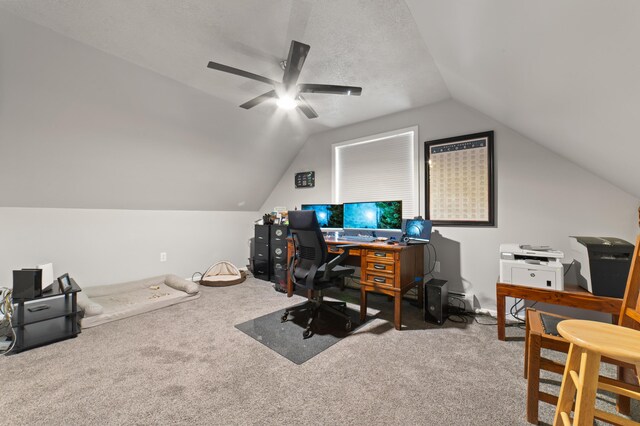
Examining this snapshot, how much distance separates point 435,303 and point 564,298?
3.27 feet

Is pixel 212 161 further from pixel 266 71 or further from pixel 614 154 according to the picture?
pixel 614 154

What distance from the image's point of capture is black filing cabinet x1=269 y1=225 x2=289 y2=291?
12.6ft

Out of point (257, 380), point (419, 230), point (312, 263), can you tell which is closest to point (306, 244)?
point (312, 263)

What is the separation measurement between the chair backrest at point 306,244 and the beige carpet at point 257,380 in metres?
0.71

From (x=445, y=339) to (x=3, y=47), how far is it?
421 cm

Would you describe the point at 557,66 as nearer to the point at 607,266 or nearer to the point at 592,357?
the point at 592,357

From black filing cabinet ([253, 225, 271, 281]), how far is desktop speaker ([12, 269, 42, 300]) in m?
2.62

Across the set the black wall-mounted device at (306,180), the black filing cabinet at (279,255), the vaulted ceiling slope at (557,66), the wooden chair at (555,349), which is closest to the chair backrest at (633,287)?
the wooden chair at (555,349)

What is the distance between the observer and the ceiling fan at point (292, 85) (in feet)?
6.20

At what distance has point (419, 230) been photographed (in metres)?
2.98

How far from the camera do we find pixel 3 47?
1.87 metres

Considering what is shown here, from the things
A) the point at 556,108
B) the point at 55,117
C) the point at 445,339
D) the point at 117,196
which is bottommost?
the point at 445,339

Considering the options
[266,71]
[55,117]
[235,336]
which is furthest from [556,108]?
[55,117]

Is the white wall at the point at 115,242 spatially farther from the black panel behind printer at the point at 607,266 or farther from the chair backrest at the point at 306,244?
the black panel behind printer at the point at 607,266
